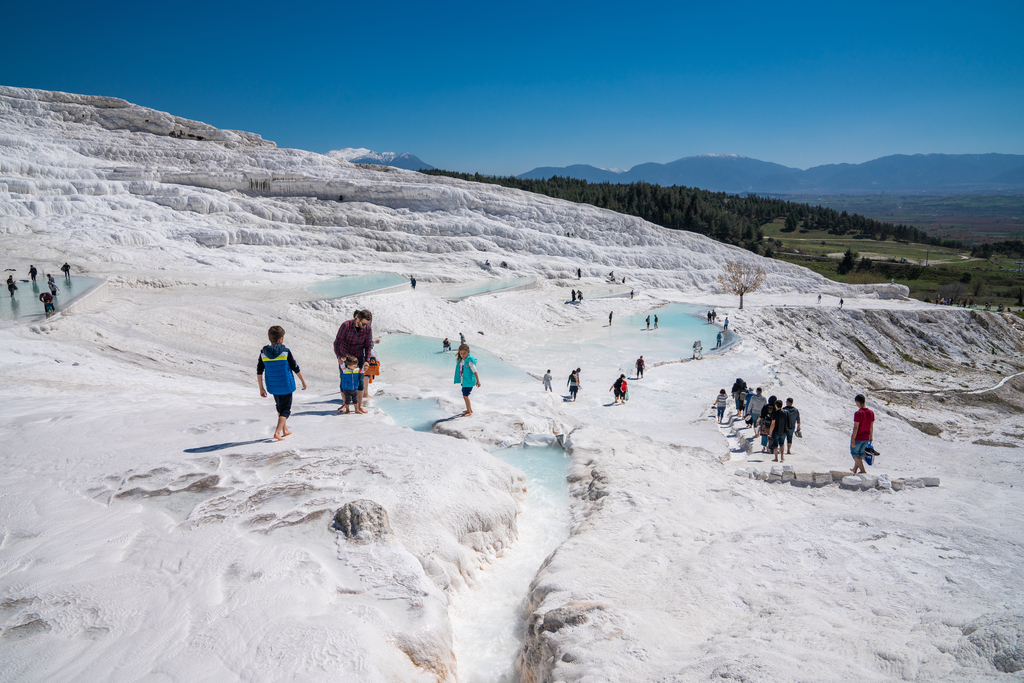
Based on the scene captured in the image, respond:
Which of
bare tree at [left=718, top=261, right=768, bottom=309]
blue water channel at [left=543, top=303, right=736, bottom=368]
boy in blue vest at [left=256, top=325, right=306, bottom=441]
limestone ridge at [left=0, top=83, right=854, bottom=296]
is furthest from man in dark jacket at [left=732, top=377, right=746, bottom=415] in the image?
limestone ridge at [left=0, top=83, right=854, bottom=296]

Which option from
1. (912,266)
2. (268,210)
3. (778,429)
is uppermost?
(268,210)

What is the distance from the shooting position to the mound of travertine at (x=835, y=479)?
303 inches

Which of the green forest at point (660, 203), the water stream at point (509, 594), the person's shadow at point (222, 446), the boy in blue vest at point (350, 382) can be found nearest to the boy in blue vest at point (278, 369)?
the person's shadow at point (222, 446)

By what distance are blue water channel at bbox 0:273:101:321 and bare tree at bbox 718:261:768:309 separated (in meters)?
32.8

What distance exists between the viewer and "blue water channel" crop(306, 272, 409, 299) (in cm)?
2267

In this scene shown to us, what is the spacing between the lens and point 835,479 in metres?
8.02

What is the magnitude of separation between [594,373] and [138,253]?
22.7m

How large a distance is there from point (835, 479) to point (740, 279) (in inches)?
1259

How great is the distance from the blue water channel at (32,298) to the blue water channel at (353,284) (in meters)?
8.00

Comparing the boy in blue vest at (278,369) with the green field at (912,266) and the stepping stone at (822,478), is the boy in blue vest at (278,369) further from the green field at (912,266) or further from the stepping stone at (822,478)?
the green field at (912,266)

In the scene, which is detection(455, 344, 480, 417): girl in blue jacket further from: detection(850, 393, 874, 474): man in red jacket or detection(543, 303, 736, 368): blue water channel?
detection(543, 303, 736, 368): blue water channel

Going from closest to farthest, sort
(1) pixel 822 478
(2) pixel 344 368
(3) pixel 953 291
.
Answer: (2) pixel 344 368 → (1) pixel 822 478 → (3) pixel 953 291

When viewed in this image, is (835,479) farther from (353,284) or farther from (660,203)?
(660,203)

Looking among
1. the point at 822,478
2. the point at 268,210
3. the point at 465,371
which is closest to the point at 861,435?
the point at 822,478
